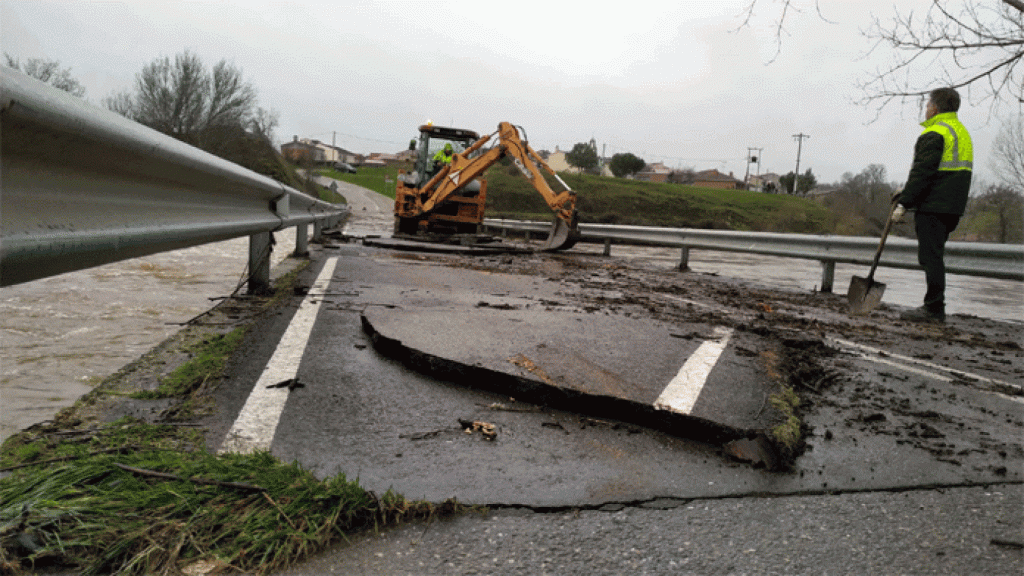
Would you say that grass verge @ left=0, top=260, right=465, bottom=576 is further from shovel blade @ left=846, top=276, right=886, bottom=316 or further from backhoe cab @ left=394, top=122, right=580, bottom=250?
backhoe cab @ left=394, top=122, right=580, bottom=250

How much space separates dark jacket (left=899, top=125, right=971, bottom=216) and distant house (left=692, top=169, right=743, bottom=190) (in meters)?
149

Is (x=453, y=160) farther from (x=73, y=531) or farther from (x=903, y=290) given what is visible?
(x=73, y=531)

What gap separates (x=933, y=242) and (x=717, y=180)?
513 feet

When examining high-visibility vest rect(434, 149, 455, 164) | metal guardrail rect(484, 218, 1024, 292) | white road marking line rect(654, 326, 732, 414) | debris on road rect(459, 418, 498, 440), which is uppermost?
high-visibility vest rect(434, 149, 455, 164)

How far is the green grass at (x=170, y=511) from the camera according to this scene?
151 cm

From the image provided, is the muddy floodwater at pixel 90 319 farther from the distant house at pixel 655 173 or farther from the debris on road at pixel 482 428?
the distant house at pixel 655 173

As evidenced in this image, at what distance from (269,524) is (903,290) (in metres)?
10.9

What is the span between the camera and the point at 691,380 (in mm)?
2988

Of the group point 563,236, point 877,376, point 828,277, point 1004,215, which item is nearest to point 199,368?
point 877,376

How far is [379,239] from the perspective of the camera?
42.6ft

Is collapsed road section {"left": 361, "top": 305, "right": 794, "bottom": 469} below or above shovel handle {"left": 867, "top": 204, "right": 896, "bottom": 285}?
below

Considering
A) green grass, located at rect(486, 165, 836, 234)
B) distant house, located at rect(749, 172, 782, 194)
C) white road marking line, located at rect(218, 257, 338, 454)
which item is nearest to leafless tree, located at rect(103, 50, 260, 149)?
green grass, located at rect(486, 165, 836, 234)

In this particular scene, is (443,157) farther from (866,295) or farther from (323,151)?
(323,151)

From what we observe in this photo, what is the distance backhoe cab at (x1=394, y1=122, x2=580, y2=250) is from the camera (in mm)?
13367
